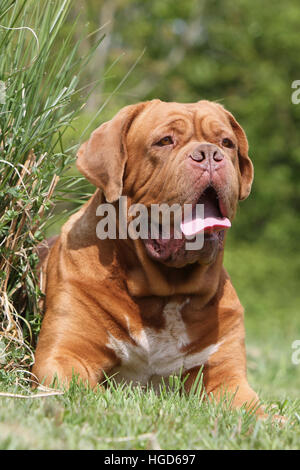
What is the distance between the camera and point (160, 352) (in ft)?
10.6

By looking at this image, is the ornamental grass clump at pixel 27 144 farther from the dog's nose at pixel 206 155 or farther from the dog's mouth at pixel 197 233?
the dog's nose at pixel 206 155

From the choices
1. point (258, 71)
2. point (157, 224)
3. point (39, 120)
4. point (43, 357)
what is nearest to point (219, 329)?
point (157, 224)

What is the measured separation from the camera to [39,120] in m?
3.30

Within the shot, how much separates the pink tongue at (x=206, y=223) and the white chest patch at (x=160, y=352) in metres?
0.42

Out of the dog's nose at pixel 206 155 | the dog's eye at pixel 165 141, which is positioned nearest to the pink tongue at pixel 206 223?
the dog's nose at pixel 206 155

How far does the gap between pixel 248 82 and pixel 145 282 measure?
1233 cm

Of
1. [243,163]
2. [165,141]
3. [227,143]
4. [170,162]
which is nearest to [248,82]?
[243,163]

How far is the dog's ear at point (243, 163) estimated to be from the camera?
3.54 metres

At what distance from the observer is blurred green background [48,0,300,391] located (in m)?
13.6

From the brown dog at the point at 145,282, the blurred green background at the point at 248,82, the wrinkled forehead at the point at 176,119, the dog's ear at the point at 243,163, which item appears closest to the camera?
the brown dog at the point at 145,282

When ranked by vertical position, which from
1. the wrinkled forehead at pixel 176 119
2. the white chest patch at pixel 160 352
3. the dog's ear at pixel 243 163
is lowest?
the white chest patch at pixel 160 352

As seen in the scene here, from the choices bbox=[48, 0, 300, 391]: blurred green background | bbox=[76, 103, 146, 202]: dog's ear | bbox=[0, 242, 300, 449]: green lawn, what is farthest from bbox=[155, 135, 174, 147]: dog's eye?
bbox=[48, 0, 300, 391]: blurred green background

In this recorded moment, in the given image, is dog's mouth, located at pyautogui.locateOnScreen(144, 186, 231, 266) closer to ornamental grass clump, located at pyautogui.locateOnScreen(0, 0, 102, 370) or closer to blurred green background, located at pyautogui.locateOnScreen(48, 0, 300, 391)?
ornamental grass clump, located at pyautogui.locateOnScreen(0, 0, 102, 370)

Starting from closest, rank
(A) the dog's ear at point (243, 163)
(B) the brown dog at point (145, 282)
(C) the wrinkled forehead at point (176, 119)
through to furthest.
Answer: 1. (B) the brown dog at point (145, 282)
2. (C) the wrinkled forehead at point (176, 119)
3. (A) the dog's ear at point (243, 163)
